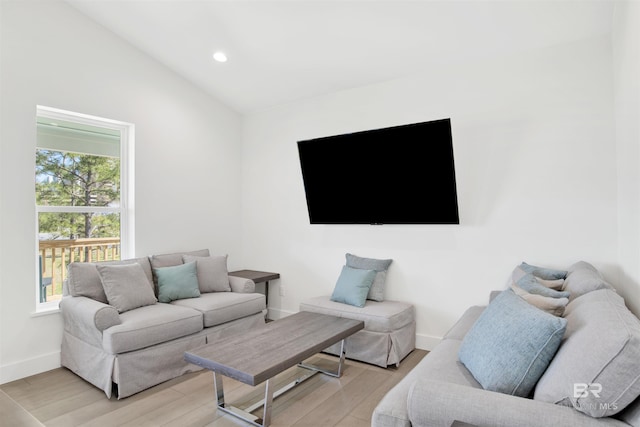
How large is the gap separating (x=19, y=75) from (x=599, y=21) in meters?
4.42

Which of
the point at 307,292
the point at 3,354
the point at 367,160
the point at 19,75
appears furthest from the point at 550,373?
the point at 19,75

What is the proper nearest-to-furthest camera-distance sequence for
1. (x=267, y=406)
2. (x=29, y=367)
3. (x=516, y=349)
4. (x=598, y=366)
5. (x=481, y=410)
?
(x=598, y=366)
(x=481, y=410)
(x=516, y=349)
(x=267, y=406)
(x=29, y=367)

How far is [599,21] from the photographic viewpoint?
8.80 ft

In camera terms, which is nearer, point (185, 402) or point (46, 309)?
point (185, 402)

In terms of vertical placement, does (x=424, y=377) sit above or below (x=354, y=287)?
below

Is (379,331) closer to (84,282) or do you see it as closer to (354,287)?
(354,287)

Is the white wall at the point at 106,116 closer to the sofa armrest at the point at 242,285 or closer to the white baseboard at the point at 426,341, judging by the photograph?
the sofa armrest at the point at 242,285

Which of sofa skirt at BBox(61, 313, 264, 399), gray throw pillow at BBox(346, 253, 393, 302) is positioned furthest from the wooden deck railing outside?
gray throw pillow at BBox(346, 253, 393, 302)

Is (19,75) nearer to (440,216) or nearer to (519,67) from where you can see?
(440,216)

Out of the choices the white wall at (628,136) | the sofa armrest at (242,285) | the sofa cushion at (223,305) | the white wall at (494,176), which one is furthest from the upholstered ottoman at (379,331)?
the white wall at (628,136)

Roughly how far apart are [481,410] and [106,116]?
12.5 ft

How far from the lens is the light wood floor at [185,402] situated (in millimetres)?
2375

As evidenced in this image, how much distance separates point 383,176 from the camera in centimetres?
353

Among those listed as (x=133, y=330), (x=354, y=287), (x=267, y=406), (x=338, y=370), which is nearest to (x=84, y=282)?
(x=133, y=330)
